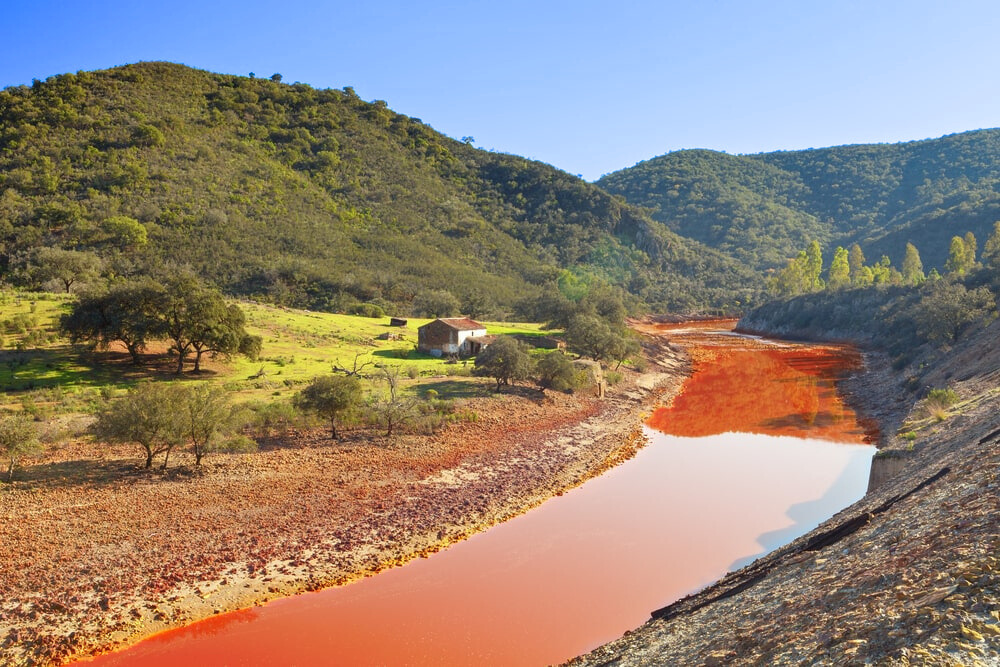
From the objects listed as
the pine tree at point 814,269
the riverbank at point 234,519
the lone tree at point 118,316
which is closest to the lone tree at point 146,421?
the riverbank at point 234,519

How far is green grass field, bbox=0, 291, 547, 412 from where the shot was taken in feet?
88.2

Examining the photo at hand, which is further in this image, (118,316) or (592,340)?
(592,340)

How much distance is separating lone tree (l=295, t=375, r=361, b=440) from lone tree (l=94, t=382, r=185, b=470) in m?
5.43

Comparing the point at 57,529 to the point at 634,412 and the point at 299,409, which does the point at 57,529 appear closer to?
the point at 299,409

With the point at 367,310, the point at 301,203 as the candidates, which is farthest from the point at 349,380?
the point at 301,203

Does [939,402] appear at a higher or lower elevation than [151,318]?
lower

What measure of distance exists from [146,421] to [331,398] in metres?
6.80

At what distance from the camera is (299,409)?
25.8 meters

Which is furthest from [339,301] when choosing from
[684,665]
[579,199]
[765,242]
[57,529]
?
[765,242]

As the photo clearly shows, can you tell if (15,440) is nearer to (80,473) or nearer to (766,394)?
(80,473)

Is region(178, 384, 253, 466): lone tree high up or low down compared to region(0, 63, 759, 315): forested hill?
down

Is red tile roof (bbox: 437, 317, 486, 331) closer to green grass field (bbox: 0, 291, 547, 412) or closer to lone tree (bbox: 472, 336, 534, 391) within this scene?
green grass field (bbox: 0, 291, 547, 412)

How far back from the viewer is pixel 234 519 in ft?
58.4

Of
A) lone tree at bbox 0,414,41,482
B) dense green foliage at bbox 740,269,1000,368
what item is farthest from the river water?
dense green foliage at bbox 740,269,1000,368
